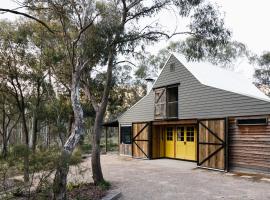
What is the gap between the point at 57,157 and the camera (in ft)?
19.4

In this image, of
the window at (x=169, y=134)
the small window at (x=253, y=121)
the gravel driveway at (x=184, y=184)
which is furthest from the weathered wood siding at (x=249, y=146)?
the window at (x=169, y=134)

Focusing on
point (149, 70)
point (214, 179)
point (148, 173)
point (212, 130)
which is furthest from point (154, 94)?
point (149, 70)

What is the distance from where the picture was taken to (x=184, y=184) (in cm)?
923

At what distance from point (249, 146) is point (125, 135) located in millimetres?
9198

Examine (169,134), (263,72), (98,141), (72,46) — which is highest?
(263,72)

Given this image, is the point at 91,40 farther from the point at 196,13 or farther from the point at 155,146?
the point at 155,146

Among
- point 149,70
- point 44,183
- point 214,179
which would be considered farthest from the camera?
point 149,70

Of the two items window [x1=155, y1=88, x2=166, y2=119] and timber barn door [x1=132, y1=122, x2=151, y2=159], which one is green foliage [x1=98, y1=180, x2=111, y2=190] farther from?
timber barn door [x1=132, y1=122, x2=151, y2=159]

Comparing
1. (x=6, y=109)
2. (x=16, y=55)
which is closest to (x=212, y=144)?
(x=16, y=55)

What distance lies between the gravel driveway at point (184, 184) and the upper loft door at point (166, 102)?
3.71 m

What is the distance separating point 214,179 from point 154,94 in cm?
731

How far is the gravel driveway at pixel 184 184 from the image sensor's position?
7.69 m

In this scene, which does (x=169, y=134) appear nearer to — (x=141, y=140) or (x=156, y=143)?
(x=156, y=143)

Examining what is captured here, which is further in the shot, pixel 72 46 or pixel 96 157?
pixel 96 157
